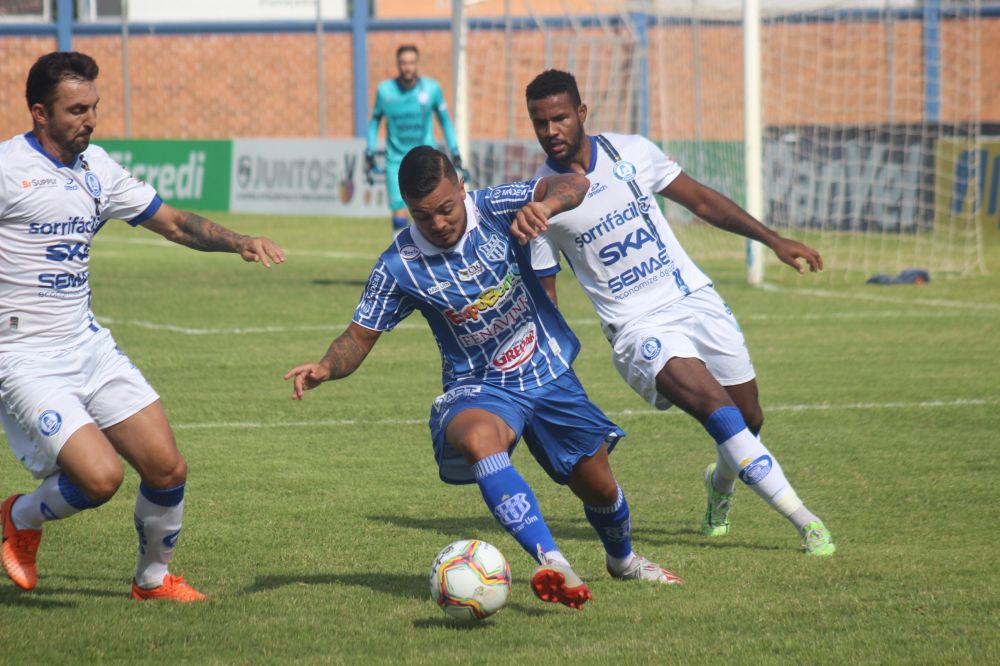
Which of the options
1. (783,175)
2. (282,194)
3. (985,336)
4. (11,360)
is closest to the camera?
(11,360)

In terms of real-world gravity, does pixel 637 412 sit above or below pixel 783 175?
below

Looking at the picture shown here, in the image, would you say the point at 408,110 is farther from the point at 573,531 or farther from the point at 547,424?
the point at 547,424

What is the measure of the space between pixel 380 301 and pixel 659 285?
147 centimetres

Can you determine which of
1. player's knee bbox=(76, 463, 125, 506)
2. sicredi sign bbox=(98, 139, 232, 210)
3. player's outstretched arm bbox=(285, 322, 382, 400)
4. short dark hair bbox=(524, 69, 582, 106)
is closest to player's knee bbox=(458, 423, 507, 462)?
player's outstretched arm bbox=(285, 322, 382, 400)

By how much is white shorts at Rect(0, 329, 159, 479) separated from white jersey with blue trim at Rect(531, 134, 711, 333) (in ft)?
6.23

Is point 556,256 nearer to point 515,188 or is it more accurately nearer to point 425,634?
point 515,188

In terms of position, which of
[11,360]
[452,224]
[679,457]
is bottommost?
[679,457]

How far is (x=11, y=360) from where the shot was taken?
5.59 metres

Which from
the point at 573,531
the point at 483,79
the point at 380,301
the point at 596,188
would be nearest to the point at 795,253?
the point at 596,188

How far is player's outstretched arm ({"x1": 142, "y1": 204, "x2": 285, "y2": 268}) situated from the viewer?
5746 mm

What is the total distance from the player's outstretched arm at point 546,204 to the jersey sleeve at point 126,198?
1479 millimetres

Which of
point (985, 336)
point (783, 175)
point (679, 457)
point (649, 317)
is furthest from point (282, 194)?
point (649, 317)

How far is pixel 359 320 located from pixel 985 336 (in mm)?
8128

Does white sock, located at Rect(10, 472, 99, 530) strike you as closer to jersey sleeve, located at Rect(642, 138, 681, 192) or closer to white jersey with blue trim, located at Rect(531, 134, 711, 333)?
white jersey with blue trim, located at Rect(531, 134, 711, 333)
